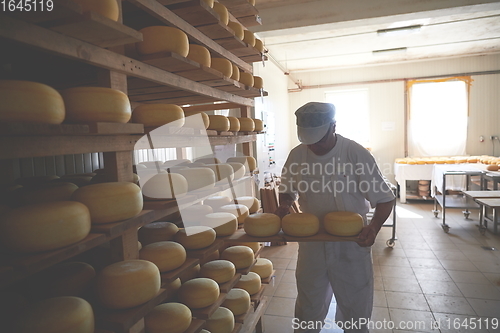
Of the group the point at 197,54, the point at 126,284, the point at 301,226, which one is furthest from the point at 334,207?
the point at 126,284

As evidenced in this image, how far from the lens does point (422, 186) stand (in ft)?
23.3

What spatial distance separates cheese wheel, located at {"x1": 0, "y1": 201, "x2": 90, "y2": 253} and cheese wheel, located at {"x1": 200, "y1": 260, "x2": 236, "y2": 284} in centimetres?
111

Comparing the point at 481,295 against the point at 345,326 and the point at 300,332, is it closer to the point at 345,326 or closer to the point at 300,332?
the point at 345,326

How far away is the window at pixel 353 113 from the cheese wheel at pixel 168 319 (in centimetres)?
764

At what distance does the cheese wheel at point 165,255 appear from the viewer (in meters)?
1.38

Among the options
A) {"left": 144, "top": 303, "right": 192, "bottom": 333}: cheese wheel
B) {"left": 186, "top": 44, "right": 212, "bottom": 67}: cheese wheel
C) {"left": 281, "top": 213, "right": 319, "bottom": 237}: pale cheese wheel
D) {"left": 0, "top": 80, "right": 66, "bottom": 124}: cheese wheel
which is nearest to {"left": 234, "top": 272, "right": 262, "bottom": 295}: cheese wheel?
{"left": 281, "top": 213, "right": 319, "bottom": 237}: pale cheese wheel

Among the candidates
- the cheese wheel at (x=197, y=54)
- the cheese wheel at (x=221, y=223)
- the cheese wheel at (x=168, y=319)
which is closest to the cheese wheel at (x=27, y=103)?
the cheese wheel at (x=197, y=54)

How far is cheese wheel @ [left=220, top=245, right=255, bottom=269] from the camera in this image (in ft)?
7.06

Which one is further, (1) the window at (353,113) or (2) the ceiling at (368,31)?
(1) the window at (353,113)

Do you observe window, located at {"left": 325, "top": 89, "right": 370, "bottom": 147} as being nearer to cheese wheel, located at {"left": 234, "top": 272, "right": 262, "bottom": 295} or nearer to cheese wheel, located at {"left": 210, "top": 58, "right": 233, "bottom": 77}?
cheese wheel, located at {"left": 234, "top": 272, "right": 262, "bottom": 295}

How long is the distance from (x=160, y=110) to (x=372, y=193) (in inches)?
54.5

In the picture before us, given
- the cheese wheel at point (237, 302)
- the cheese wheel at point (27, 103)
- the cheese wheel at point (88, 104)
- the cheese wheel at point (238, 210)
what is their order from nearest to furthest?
the cheese wheel at point (27, 103) < the cheese wheel at point (88, 104) < the cheese wheel at point (237, 302) < the cheese wheel at point (238, 210)

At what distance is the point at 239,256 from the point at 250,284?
325 millimetres

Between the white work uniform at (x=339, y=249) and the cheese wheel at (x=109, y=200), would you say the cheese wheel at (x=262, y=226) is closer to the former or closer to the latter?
the white work uniform at (x=339, y=249)
